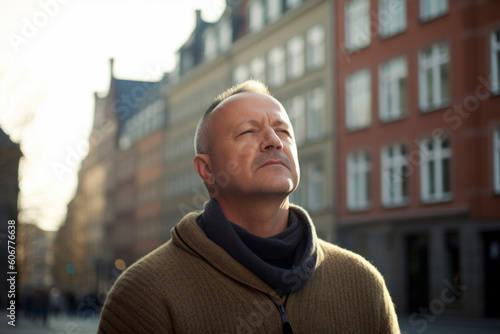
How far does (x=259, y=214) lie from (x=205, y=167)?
31 centimetres

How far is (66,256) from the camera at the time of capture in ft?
265

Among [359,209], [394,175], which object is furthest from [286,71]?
[394,175]

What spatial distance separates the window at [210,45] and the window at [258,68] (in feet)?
24.1

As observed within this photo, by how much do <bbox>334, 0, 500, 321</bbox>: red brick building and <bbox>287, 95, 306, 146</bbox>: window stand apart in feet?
11.2

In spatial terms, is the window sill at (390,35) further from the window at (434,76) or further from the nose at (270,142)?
the nose at (270,142)

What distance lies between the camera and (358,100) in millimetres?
32719

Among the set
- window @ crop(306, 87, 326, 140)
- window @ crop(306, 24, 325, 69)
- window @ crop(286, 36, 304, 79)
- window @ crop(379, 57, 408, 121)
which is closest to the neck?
window @ crop(379, 57, 408, 121)

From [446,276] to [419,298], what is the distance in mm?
1870

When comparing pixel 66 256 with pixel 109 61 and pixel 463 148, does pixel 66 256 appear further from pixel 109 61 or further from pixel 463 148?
pixel 463 148

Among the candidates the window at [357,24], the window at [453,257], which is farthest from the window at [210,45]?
the window at [453,257]

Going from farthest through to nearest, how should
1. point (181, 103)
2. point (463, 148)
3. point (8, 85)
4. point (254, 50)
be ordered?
point (181, 103) → point (254, 50) → point (463, 148) → point (8, 85)

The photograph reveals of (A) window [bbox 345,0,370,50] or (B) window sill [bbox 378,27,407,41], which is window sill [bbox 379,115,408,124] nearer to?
(B) window sill [bbox 378,27,407,41]

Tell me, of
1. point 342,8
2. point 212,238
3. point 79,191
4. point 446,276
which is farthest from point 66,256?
point 212,238

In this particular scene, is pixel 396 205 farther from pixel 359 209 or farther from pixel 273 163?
pixel 273 163
